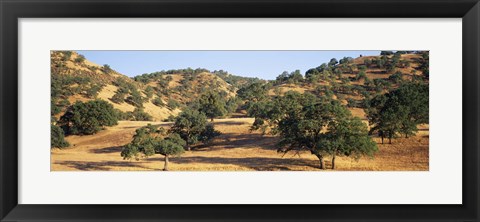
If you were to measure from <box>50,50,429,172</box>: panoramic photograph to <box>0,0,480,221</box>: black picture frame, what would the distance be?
0.75 m

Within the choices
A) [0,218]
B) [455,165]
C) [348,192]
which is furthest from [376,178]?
[0,218]

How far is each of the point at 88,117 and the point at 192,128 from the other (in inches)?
160

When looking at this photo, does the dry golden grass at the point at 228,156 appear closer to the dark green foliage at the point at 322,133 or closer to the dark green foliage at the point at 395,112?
the dark green foliage at the point at 322,133

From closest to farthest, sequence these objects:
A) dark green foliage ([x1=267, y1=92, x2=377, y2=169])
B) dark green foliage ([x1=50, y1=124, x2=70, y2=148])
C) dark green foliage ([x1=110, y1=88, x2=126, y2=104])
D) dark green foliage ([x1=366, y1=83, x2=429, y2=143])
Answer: dark green foliage ([x1=50, y1=124, x2=70, y2=148]) < dark green foliage ([x1=267, y1=92, x2=377, y2=169]) < dark green foliage ([x1=366, y1=83, x2=429, y2=143]) < dark green foliage ([x1=110, y1=88, x2=126, y2=104])

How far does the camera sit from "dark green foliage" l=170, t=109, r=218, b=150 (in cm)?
1535

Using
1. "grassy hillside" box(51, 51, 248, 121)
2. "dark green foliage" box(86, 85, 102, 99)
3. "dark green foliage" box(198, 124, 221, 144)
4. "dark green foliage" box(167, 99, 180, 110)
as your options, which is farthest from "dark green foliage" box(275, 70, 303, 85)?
"dark green foliage" box(86, 85, 102, 99)

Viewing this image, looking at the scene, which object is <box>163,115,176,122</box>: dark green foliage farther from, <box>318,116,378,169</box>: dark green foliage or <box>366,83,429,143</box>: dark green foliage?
<box>366,83,429,143</box>: dark green foliage

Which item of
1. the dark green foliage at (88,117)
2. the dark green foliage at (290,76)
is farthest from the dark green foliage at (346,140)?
the dark green foliage at (88,117)
